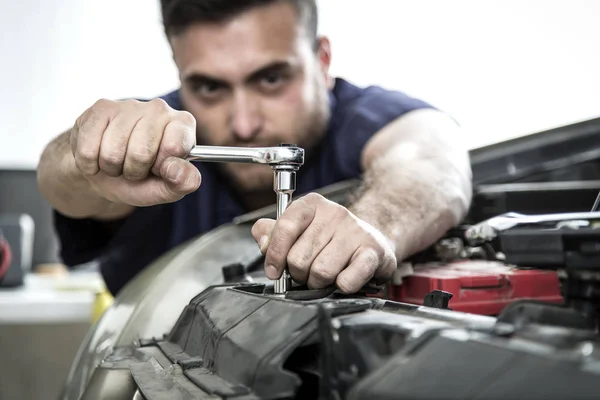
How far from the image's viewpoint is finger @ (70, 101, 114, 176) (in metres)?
0.56

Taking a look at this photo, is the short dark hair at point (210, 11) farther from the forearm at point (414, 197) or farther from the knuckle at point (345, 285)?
the knuckle at point (345, 285)

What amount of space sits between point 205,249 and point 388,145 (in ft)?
1.08

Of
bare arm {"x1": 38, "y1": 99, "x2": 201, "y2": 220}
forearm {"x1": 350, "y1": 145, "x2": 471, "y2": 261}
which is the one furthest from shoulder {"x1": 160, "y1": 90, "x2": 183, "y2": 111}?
bare arm {"x1": 38, "y1": 99, "x2": 201, "y2": 220}

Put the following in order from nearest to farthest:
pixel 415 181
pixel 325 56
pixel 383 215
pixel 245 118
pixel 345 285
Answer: pixel 345 285, pixel 383 215, pixel 415 181, pixel 245 118, pixel 325 56

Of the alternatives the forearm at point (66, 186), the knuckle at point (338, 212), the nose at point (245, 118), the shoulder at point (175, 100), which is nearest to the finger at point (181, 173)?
the knuckle at point (338, 212)

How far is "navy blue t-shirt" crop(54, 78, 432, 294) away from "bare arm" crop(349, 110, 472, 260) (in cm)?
4

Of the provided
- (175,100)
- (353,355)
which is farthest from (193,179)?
(175,100)

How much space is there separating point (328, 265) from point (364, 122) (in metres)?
0.59

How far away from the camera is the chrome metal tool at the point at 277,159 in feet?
1.64

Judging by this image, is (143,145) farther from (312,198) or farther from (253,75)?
(253,75)

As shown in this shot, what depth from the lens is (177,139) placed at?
53 cm

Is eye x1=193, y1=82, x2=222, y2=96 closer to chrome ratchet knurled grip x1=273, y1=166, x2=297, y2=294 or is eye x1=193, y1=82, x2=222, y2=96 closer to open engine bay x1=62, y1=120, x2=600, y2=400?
open engine bay x1=62, y1=120, x2=600, y2=400

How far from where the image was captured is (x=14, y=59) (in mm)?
1979

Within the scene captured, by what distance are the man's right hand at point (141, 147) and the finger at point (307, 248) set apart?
0.10m
